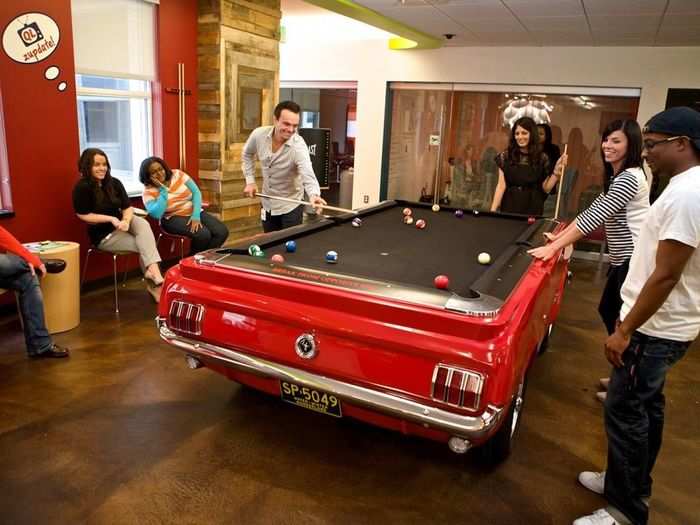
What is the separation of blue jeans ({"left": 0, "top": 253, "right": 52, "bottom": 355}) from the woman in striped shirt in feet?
8.86

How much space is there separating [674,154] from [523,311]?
26.7 inches

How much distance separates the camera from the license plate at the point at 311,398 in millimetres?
2049

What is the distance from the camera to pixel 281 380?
6.72 ft

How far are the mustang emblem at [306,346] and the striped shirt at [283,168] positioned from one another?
210 cm

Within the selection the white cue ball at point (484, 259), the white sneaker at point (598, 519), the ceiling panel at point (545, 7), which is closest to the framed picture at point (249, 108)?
the ceiling panel at point (545, 7)

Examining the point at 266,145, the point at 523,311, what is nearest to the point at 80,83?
the point at 266,145

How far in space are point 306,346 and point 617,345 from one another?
1027mm

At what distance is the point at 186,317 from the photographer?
2223 millimetres

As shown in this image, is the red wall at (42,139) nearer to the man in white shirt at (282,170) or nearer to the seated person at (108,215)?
the seated person at (108,215)

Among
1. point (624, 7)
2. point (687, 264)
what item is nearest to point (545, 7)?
point (624, 7)

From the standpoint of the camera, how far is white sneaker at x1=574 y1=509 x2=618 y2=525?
1993 millimetres

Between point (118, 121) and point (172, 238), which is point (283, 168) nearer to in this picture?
point (172, 238)

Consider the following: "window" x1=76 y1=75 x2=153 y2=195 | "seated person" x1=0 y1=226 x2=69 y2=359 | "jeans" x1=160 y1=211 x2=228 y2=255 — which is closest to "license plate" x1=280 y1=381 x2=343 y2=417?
"seated person" x1=0 y1=226 x2=69 y2=359

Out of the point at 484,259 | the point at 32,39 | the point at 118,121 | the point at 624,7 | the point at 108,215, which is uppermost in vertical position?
the point at 624,7
